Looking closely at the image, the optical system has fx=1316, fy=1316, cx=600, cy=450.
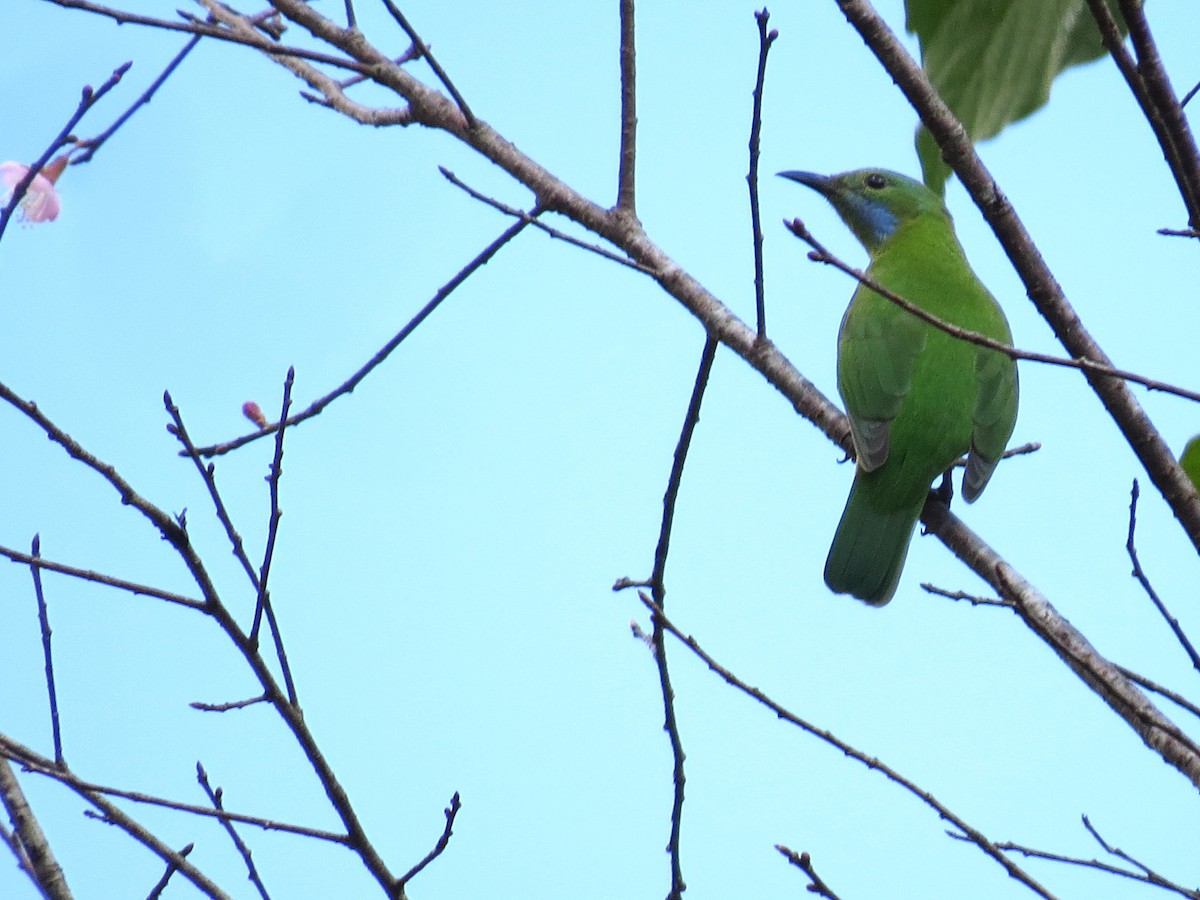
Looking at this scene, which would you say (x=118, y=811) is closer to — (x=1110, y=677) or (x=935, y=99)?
(x=1110, y=677)

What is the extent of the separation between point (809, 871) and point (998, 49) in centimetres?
155

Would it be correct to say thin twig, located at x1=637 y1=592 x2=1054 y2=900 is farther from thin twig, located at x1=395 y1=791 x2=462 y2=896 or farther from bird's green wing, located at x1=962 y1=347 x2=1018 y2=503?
bird's green wing, located at x1=962 y1=347 x2=1018 y2=503

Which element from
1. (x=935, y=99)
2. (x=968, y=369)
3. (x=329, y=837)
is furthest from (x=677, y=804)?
(x=968, y=369)

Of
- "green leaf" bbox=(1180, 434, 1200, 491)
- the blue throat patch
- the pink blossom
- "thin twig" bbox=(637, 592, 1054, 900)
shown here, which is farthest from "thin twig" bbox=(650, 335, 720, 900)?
the blue throat patch

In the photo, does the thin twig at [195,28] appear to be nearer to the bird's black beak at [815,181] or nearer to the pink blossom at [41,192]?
the pink blossom at [41,192]

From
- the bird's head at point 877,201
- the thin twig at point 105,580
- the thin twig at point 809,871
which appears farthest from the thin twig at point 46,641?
the bird's head at point 877,201

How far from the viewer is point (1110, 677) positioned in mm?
2594

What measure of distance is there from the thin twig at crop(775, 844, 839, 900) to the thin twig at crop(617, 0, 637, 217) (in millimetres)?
1892

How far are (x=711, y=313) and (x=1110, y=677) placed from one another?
1534 mm

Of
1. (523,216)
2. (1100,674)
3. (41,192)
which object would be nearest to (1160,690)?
(1100,674)

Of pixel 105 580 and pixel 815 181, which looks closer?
pixel 105 580

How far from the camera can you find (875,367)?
4660 millimetres

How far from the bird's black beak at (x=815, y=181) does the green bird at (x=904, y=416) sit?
1320mm

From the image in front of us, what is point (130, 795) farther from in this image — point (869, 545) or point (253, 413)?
point (869, 545)
